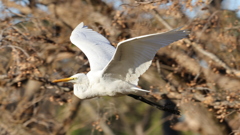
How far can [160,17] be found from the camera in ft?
21.7

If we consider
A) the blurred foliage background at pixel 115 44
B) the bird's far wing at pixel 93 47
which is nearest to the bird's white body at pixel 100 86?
the bird's far wing at pixel 93 47

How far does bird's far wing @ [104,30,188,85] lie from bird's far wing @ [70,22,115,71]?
0.46 m

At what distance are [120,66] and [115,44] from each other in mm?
1866

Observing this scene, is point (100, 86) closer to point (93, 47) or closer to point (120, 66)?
point (120, 66)

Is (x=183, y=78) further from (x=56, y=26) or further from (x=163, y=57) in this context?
(x=56, y=26)

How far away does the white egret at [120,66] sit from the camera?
3.99 m

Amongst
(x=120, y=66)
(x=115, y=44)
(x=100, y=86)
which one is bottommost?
(x=115, y=44)

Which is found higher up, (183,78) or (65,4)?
(65,4)

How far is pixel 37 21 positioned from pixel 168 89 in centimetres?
242

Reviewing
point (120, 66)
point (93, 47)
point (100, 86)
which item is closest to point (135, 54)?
point (120, 66)

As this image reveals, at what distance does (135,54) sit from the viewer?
4.27 m

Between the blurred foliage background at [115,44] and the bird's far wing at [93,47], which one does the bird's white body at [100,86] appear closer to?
the bird's far wing at [93,47]

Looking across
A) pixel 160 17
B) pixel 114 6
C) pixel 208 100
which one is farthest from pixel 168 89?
pixel 114 6

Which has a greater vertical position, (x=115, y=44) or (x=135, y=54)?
(x=135, y=54)
